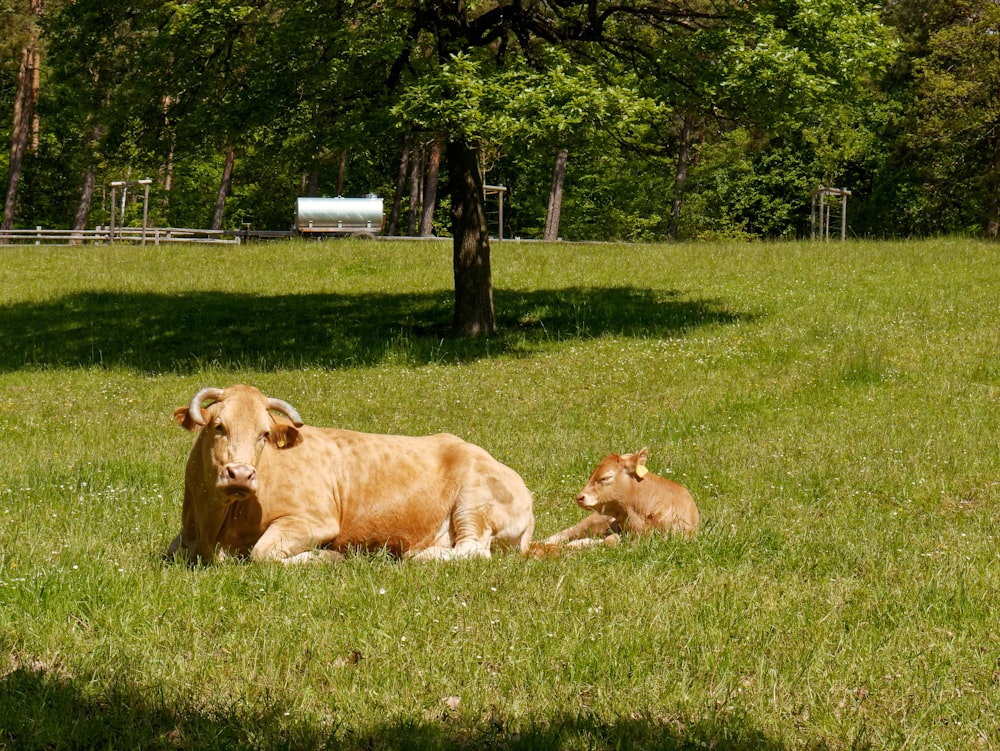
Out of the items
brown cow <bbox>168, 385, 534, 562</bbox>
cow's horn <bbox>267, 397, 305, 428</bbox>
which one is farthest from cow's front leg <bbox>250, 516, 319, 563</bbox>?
cow's horn <bbox>267, 397, 305, 428</bbox>

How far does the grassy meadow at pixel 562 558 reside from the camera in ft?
18.4

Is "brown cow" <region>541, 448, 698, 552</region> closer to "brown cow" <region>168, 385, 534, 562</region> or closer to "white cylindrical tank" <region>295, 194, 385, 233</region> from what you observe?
"brown cow" <region>168, 385, 534, 562</region>

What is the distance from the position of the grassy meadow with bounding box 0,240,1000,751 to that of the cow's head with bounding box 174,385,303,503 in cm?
62

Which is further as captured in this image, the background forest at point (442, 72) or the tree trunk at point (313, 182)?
the tree trunk at point (313, 182)

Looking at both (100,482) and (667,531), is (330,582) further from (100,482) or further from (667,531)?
(100,482)

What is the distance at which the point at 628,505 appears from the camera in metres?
9.47

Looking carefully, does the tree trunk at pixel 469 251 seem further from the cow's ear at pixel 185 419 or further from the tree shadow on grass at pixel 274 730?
the tree shadow on grass at pixel 274 730

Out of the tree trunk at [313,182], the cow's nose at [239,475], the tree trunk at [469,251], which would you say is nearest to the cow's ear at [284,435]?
the cow's nose at [239,475]

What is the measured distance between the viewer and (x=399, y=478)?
879 cm

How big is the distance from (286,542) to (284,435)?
0.74 m

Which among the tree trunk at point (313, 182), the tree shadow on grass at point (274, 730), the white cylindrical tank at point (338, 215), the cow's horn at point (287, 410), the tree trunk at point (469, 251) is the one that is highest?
the tree trunk at point (313, 182)

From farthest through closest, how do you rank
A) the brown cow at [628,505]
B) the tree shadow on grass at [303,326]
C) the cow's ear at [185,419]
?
the tree shadow on grass at [303,326] → the brown cow at [628,505] → the cow's ear at [185,419]

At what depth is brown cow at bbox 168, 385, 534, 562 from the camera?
26.0ft

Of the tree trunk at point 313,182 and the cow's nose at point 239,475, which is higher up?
the tree trunk at point 313,182
